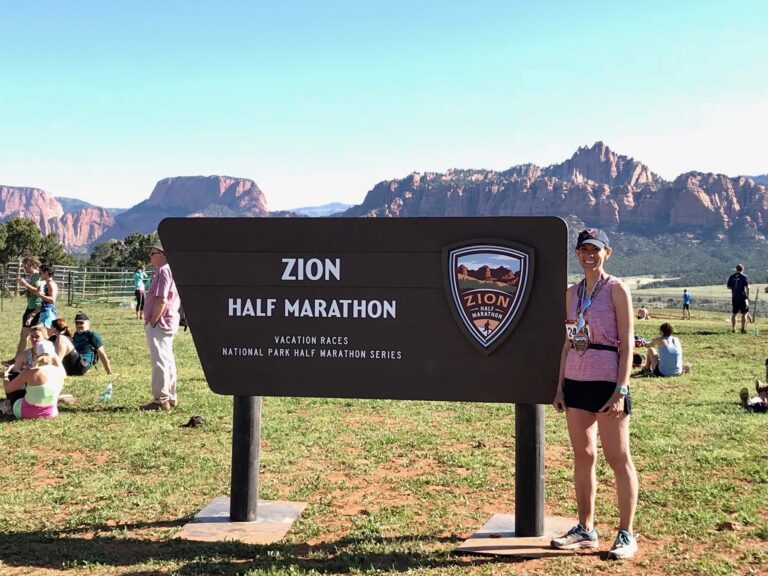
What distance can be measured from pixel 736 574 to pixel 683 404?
5.69 m

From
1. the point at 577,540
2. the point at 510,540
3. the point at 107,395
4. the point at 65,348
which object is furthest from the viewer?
the point at 65,348

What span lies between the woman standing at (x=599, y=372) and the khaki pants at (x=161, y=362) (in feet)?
17.7

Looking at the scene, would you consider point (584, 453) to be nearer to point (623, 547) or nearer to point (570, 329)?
point (623, 547)

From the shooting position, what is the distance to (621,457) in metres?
4.05

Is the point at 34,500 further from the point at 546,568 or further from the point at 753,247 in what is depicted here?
the point at 753,247

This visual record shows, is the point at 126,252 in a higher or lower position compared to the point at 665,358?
higher

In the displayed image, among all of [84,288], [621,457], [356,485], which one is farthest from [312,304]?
[84,288]

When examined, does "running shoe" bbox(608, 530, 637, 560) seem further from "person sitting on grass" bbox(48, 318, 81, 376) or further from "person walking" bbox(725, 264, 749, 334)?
"person walking" bbox(725, 264, 749, 334)

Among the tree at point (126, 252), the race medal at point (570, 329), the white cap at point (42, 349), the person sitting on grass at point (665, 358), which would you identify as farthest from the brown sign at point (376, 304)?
the tree at point (126, 252)

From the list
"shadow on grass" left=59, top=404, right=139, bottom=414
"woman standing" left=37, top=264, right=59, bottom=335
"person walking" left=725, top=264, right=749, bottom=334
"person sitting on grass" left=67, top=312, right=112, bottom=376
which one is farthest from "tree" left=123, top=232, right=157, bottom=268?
"shadow on grass" left=59, top=404, right=139, bottom=414

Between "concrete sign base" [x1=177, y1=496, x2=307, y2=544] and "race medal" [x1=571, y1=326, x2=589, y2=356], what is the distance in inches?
84.8

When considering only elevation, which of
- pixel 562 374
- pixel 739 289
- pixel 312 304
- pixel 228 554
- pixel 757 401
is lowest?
pixel 228 554

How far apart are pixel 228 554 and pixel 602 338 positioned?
2.44 metres

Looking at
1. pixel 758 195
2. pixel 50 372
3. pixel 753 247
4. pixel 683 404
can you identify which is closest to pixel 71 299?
pixel 50 372
